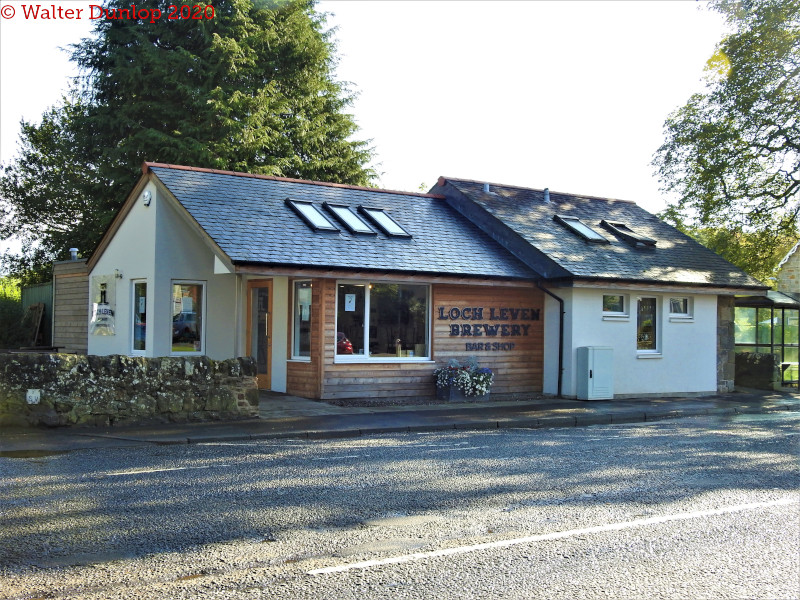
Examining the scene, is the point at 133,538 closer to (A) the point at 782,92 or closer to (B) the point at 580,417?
(B) the point at 580,417

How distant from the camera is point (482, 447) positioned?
37.0 ft

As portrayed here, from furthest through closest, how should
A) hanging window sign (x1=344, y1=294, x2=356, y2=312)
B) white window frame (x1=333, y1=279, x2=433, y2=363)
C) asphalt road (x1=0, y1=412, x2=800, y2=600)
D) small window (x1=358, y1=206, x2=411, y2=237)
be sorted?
small window (x1=358, y1=206, x2=411, y2=237), hanging window sign (x1=344, y1=294, x2=356, y2=312), white window frame (x1=333, y1=279, x2=433, y2=363), asphalt road (x1=0, y1=412, x2=800, y2=600)

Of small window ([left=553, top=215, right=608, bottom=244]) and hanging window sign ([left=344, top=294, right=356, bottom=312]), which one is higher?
small window ([left=553, top=215, right=608, bottom=244])

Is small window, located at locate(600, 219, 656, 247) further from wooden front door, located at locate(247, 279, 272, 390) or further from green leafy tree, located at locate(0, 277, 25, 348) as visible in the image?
green leafy tree, located at locate(0, 277, 25, 348)

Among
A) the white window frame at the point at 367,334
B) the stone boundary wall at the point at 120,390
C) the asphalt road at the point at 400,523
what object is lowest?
the asphalt road at the point at 400,523

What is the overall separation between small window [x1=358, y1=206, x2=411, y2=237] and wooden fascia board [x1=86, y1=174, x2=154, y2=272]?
4.89m

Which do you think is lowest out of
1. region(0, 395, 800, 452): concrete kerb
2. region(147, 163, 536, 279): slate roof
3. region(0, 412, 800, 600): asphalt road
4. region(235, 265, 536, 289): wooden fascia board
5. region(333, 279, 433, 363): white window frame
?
region(0, 395, 800, 452): concrete kerb

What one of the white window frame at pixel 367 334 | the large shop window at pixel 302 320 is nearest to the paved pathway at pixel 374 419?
the large shop window at pixel 302 320

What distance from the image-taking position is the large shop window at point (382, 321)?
1661cm

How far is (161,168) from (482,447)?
10.5 meters

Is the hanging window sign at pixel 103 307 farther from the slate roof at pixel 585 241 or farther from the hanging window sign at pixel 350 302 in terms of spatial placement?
the slate roof at pixel 585 241

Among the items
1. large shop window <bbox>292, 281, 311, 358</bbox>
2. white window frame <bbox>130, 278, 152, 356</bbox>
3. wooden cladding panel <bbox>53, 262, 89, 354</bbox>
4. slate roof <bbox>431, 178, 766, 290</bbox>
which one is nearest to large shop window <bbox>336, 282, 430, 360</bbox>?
large shop window <bbox>292, 281, 311, 358</bbox>

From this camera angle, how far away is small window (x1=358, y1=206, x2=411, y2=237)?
18.3m

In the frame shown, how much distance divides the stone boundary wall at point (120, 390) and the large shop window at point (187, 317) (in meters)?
4.77
